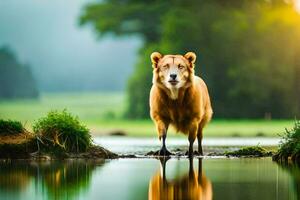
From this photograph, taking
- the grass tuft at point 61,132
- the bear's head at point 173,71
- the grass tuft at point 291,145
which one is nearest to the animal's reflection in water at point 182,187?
the grass tuft at point 291,145

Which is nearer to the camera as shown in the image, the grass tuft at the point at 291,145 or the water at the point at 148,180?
the water at the point at 148,180

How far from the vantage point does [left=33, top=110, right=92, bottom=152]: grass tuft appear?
1614 cm

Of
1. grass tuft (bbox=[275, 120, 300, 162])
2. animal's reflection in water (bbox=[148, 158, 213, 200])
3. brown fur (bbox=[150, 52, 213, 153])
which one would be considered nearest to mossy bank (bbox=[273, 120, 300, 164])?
grass tuft (bbox=[275, 120, 300, 162])

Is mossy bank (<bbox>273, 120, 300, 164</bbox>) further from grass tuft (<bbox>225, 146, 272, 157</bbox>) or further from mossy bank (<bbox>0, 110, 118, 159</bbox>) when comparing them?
mossy bank (<bbox>0, 110, 118, 159</bbox>)

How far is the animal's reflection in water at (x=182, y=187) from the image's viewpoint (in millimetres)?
10758

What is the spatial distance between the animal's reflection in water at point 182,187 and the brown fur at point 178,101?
3105mm

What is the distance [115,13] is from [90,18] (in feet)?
6.61

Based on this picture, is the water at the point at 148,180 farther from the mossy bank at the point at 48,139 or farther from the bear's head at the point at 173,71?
the bear's head at the point at 173,71

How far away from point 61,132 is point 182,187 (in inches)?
188

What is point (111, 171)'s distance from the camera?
1396 cm

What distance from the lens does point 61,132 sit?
1617cm

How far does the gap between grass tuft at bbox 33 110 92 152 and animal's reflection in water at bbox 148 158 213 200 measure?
8.88 feet

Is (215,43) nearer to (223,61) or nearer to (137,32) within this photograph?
(223,61)

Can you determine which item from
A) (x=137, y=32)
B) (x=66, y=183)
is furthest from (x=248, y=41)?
(x=66, y=183)
